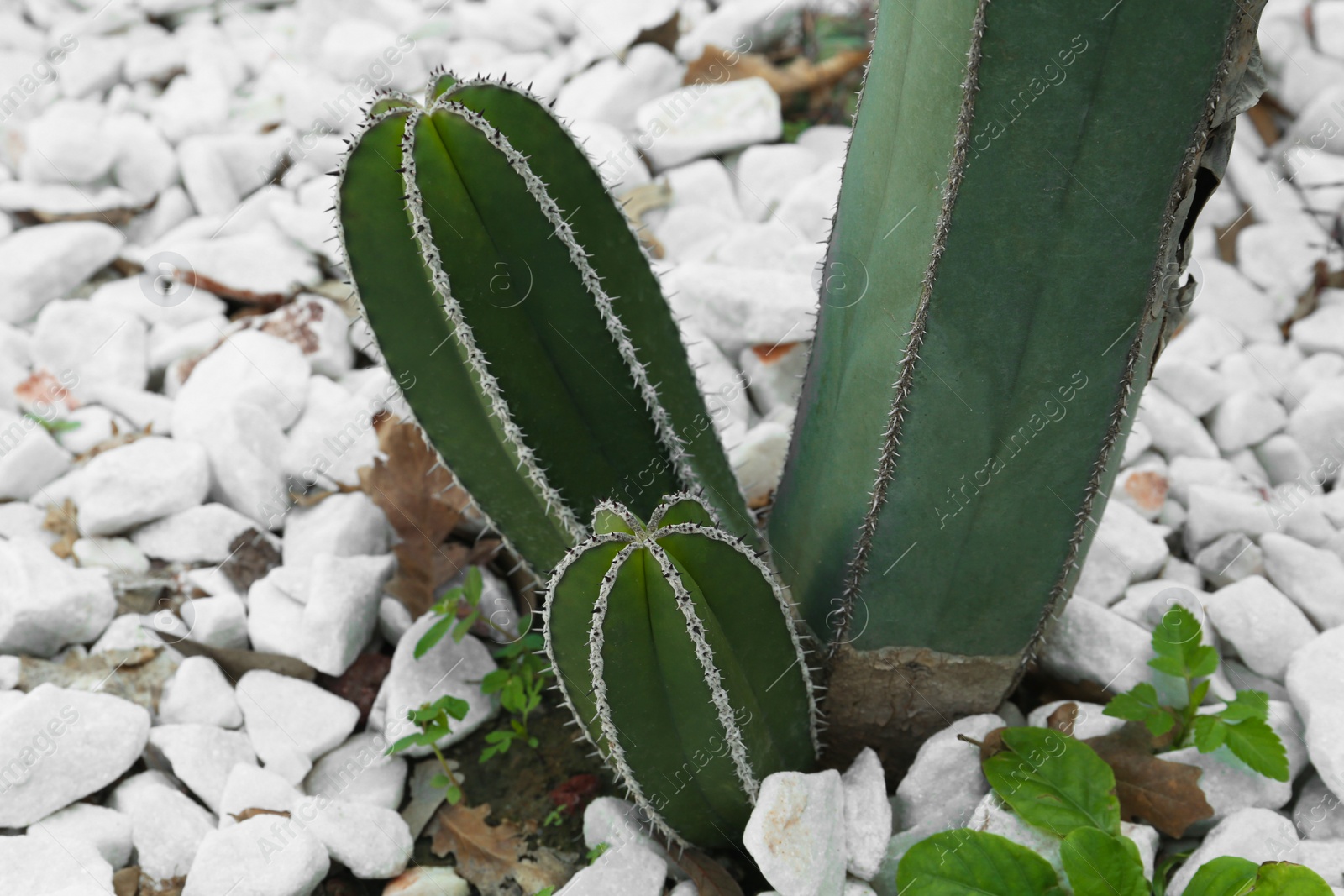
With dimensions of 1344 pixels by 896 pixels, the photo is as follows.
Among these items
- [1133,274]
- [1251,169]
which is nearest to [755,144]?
[1251,169]

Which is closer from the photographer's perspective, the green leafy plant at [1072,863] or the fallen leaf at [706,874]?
the green leafy plant at [1072,863]

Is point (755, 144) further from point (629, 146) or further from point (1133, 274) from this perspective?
point (1133, 274)

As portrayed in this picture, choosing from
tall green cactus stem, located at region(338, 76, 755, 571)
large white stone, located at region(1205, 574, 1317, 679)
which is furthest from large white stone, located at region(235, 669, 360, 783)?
large white stone, located at region(1205, 574, 1317, 679)

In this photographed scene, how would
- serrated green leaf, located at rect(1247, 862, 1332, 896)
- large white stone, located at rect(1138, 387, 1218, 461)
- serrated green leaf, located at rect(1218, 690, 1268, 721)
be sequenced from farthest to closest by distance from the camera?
large white stone, located at rect(1138, 387, 1218, 461) < serrated green leaf, located at rect(1218, 690, 1268, 721) < serrated green leaf, located at rect(1247, 862, 1332, 896)

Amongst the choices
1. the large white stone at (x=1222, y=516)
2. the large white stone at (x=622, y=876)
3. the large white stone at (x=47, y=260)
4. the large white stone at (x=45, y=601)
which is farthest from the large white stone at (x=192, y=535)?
the large white stone at (x=1222, y=516)

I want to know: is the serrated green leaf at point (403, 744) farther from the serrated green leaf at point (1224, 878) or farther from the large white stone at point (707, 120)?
the large white stone at point (707, 120)

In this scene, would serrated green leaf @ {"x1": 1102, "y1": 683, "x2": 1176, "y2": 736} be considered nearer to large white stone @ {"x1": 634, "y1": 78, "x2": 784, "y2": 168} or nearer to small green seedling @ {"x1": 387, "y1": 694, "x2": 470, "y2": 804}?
small green seedling @ {"x1": 387, "y1": 694, "x2": 470, "y2": 804}
